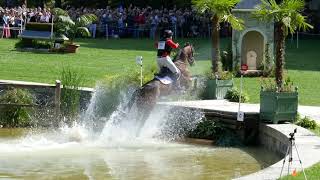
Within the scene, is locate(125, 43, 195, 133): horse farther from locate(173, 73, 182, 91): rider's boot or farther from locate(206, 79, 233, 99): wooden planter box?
locate(206, 79, 233, 99): wooden planter box

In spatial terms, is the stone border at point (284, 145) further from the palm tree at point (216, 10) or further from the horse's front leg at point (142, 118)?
the palm tree at point (216, 10)

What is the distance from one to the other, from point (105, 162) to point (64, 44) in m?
18.2

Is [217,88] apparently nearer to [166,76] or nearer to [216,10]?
[166,76]

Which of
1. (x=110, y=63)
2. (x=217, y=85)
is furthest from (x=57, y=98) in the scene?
(x=110, y=63)

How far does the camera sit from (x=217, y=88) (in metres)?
22.2

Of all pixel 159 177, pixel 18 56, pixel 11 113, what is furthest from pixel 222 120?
pixel 18 56

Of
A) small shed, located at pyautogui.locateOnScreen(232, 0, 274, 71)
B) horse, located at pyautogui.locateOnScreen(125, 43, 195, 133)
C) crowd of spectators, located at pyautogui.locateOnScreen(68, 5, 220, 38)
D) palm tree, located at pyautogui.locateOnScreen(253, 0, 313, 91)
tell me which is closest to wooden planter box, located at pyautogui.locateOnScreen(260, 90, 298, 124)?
horse, located at pyautogui.locateOnScreen(125, 43, 195, 133)

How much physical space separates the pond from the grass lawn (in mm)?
4211

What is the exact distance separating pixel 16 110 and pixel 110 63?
9.11 m

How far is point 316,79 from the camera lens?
27.6 meters

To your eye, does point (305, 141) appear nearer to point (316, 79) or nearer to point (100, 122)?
point (100, 122)

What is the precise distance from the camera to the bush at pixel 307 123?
18109 mm

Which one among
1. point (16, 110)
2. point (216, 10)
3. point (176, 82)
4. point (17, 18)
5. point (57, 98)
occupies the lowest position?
point (16, 110)

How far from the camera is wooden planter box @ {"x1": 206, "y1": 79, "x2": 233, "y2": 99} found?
72.9 ft
